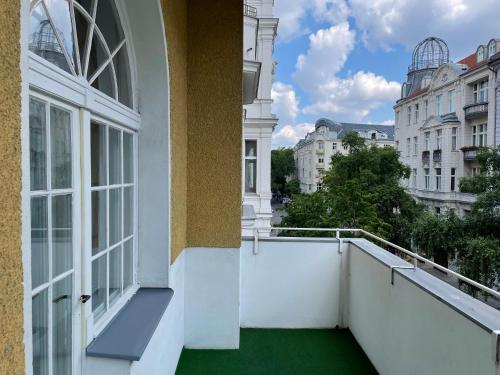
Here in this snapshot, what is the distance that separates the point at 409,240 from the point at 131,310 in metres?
16.0

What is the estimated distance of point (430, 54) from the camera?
2450cm

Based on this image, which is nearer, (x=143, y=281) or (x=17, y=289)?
(x=17, y=289)


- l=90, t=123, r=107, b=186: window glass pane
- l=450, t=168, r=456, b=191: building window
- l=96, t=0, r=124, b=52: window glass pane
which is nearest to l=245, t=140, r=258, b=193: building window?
l=96, t=0, r=124, b=52: window glass pane

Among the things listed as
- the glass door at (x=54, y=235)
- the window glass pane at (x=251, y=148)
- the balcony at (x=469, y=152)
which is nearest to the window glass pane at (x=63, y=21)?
the glass door at (x=54, y=235)

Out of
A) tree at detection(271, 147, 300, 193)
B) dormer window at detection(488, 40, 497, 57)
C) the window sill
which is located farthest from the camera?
tree at detection(271, 147, 300, 193)

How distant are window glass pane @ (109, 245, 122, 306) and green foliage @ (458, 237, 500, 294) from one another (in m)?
10.3

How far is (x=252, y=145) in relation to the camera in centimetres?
1112

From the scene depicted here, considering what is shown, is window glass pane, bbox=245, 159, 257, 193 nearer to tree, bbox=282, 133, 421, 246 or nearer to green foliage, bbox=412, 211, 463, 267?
tree, bbox=282, 133, 421, 246

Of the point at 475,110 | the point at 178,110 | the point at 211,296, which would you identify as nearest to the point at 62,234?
the point at 178,110

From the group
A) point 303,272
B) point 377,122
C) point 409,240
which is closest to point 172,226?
point 303,272

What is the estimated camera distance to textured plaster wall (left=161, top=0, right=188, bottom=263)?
9.18 ft

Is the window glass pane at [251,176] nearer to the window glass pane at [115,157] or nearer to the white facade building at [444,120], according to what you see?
the window glass pane at [115,157]

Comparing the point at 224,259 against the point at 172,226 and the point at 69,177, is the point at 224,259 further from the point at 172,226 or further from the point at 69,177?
the point at 69,177

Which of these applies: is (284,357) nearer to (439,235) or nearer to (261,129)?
(261,129)
